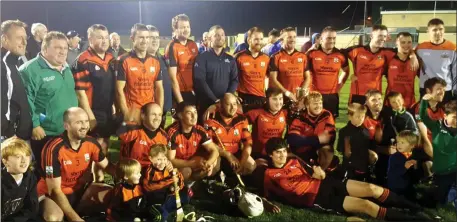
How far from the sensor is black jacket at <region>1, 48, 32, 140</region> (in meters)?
3.28

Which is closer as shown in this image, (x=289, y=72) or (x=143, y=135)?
(x=143, y=135)

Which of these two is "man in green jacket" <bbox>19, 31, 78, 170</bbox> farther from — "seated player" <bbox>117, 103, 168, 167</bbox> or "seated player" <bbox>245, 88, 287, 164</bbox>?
"seated player" <bbox>245, 88, 287, 164</bbox>

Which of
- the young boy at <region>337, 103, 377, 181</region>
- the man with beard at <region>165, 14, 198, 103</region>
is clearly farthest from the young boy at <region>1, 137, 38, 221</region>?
the young boy at <region>337, 103, 377, 181</region>

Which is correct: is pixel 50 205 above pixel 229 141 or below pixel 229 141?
below

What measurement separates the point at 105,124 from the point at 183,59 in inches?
32.6

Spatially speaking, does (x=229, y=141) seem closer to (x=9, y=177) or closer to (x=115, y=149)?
(x=115, y=149)

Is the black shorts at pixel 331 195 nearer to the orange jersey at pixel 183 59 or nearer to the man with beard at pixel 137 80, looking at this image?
the orange jersey at pixel 183 59

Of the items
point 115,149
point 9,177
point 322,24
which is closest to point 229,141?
point 115,149

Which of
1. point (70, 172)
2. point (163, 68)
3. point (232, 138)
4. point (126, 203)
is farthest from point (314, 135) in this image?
point (70, 172)

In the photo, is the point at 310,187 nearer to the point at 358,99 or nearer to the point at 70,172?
the point at 358,99

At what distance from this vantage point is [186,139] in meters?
3.64

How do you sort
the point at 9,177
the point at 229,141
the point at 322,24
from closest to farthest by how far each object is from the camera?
the point at 9,177 < the point at 322,24 < the point at 229,141

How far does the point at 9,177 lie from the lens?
3.30 meters

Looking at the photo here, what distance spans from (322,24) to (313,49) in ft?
0.89
